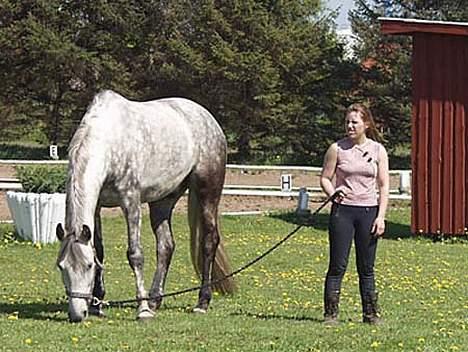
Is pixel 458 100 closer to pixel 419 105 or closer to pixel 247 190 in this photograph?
pixel 419 105

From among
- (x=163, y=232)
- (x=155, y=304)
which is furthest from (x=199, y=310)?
(x=163, y=232)

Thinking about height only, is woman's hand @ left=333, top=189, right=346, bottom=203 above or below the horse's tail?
above

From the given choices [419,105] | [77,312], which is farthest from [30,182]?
[77,312]

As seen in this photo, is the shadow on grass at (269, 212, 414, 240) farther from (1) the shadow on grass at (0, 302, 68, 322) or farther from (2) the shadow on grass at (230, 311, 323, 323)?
(2) the shadow on grass at (230, 311, 323, 323)

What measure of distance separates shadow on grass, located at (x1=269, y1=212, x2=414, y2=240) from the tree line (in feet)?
56.8

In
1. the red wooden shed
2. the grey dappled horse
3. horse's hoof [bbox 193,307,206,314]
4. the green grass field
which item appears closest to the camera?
the green grass field

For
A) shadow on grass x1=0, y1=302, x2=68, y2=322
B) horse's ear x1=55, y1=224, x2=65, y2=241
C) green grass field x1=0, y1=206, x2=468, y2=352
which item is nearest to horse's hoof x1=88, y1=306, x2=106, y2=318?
Answer: green grass field x1=0, y1=206, x2=468, y2=352

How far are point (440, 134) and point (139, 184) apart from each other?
1258 cm

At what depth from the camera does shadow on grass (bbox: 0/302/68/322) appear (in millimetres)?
10039

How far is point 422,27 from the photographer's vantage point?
843 inches

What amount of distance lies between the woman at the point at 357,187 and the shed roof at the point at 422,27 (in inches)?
476

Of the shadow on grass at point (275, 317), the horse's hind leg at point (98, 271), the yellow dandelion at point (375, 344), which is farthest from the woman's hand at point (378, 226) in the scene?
the horse's hind leg at point (98, 271)

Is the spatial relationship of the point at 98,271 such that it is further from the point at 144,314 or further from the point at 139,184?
the point at 139,184

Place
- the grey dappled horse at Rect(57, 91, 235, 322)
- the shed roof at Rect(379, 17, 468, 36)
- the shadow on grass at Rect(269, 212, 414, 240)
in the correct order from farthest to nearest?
the shadow on grass at Rect(269, 212, 414, 240), the shed roof at Rect(379, 17, 468, 36), the grey dappled horse at Rect(57, 91, 235, 322)
